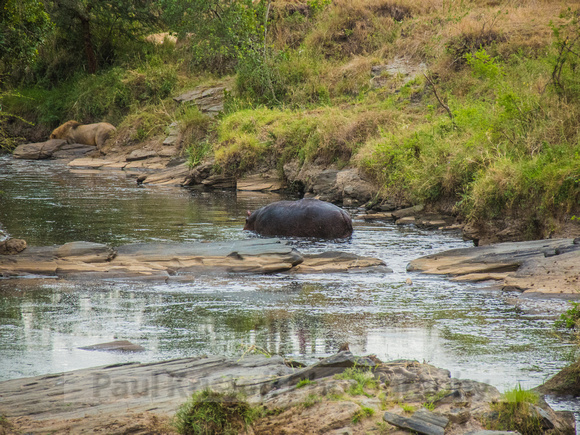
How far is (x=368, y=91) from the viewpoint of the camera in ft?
71.2

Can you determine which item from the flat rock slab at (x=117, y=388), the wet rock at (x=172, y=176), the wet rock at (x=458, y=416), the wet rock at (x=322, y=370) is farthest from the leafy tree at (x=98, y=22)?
the wet rock at (x=458, y=416)

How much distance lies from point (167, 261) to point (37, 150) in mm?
19764

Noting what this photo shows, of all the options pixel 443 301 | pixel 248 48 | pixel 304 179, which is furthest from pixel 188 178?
pixel 443 301

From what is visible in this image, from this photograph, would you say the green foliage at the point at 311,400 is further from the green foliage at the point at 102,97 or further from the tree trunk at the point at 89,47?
the tree trunk at the point at 89,47

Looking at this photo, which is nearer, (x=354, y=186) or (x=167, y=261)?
(x=167, y=261)

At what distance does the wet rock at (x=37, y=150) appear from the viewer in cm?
2638

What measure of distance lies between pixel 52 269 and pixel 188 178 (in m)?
11.7

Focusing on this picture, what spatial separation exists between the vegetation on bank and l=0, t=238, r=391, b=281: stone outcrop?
310 centimetres

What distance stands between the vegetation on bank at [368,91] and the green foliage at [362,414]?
17.1 feet

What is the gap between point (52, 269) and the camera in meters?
8.91

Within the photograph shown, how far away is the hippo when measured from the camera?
1188 centimetres

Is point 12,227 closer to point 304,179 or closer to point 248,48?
point 304,179

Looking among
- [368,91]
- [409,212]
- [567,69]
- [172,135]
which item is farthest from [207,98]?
[567,69]

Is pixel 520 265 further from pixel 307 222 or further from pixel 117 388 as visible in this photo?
pixel 117 388
